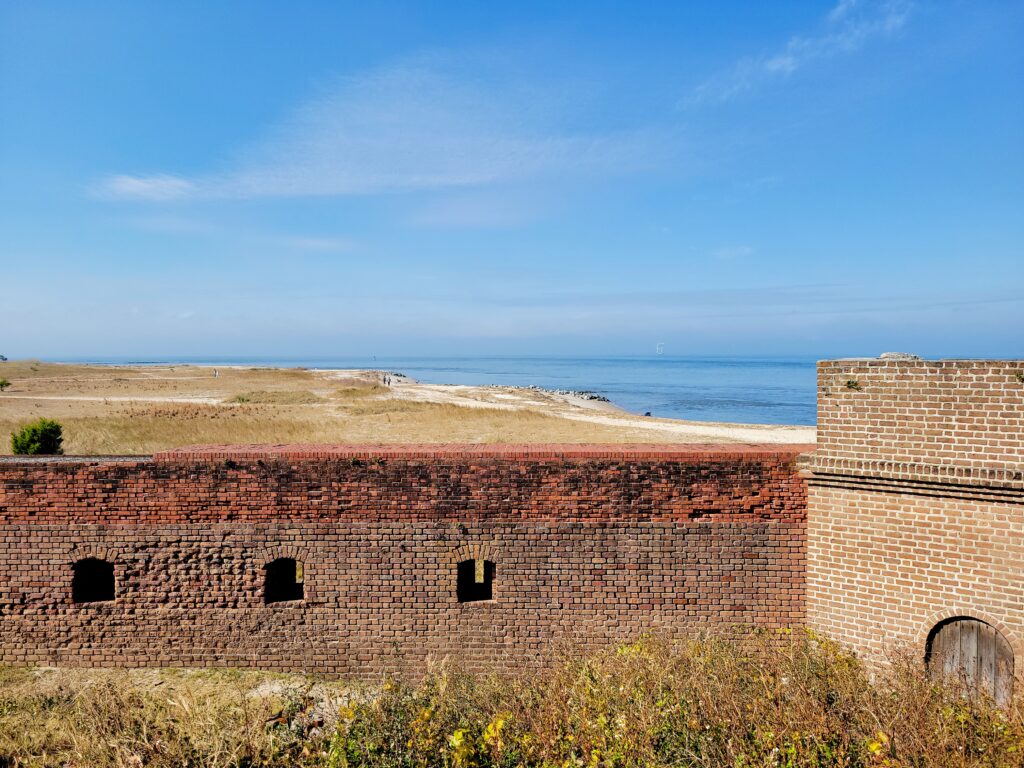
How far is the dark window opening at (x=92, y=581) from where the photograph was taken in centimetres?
845

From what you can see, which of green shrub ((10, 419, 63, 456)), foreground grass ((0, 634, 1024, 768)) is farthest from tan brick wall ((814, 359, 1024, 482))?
green shrub ((10, 419, 63, 456))

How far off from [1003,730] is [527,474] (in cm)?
534

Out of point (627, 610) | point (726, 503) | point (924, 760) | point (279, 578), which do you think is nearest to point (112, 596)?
point (279, 578)

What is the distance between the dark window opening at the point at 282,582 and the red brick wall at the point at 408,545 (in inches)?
5.7

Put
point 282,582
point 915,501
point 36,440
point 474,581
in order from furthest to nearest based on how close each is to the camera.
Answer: point 36,440 < point 474,581 < point 282,582 < point 915,501

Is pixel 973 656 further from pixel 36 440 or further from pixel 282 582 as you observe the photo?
pixel 36 440

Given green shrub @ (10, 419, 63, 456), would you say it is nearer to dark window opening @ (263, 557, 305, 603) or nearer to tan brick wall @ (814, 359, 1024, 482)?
dark window opening @ (263, 557, 305, 603)

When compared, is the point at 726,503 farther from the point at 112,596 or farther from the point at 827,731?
the point at 112,596

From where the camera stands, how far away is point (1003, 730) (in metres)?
5.84

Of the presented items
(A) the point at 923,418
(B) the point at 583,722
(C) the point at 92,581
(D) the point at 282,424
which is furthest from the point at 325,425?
(A) the point at 923,418

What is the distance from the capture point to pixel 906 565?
7359mm

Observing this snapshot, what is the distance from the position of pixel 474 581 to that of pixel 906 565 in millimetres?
5434

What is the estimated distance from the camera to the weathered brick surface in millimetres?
6832

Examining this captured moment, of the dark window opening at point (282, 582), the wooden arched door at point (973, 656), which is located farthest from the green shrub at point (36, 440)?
the wooden arched door at point (973, 656)
